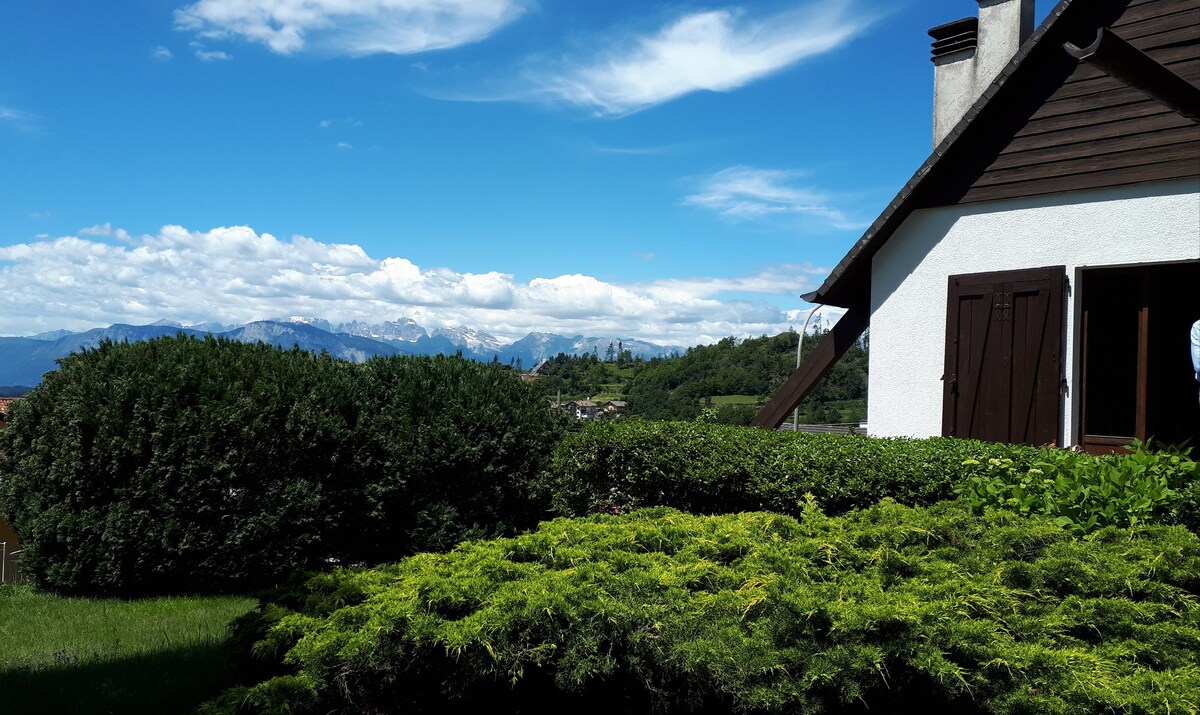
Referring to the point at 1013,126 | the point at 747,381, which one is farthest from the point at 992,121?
the point at 747,381

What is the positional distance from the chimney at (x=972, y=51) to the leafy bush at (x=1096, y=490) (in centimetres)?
610

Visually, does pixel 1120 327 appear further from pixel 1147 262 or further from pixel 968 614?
pixel 968 614

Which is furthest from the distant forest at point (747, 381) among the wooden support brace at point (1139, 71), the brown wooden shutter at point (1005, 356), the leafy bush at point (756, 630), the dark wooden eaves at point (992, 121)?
the leafy bush at point (756, 630)

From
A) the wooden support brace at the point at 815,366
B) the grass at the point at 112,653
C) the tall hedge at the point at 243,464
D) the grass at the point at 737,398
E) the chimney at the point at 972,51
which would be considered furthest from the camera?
the grass at the point at 737,398

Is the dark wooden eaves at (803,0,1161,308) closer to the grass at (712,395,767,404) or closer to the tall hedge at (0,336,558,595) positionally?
the tall hedge at (0,336,558,595)

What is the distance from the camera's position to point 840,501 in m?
6.94

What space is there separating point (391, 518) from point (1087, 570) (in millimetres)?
6703

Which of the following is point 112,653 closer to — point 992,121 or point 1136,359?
point 992,121

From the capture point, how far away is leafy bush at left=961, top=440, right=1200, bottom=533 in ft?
16.8

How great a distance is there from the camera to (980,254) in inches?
375

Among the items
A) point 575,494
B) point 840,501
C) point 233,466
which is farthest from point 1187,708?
point 233,466

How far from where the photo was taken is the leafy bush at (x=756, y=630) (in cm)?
291

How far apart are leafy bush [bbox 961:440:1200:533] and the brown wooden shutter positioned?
119 inches

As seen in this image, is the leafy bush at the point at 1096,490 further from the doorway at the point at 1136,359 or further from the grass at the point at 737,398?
the grass at the point at 737,398
